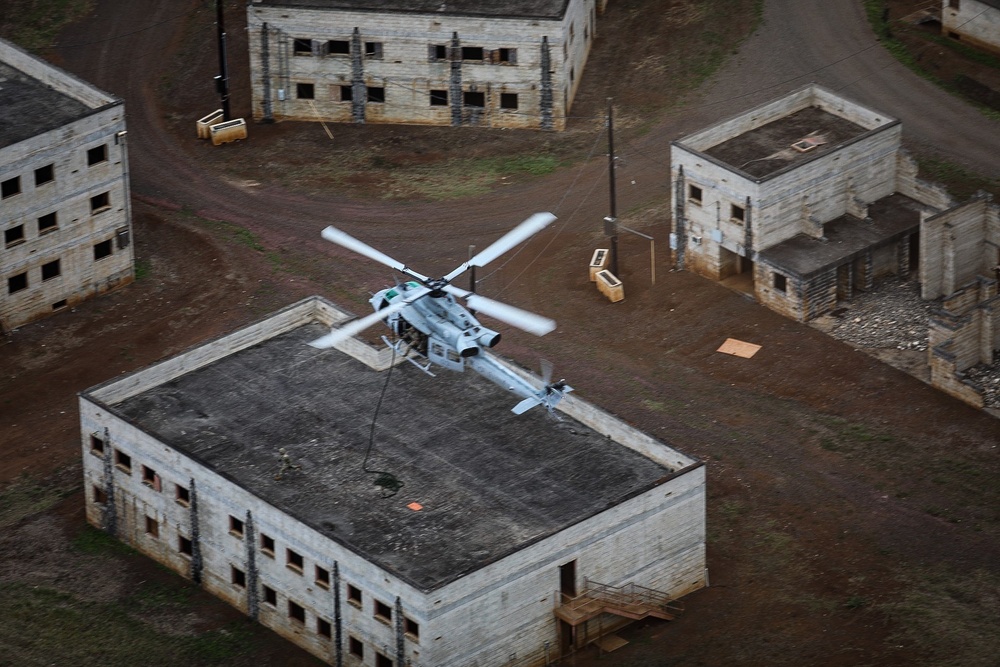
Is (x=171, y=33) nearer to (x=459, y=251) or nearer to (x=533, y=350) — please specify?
(x=459, y=251)

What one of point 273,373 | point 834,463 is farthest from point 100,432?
point 834,463

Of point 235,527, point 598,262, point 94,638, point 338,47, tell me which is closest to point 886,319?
point 598,262

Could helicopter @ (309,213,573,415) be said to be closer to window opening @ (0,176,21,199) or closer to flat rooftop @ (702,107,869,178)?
flat rooftop @ (702,107,869,178)

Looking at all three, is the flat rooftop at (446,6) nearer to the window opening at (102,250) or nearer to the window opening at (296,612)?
the window opening at (102,250)

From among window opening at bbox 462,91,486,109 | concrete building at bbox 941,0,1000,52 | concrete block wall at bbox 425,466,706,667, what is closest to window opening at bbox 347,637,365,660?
concrete block wall at bbox 425,466,706,667

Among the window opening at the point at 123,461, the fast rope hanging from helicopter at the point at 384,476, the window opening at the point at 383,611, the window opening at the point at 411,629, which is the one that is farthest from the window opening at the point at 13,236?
the window opening at the point at 411,629

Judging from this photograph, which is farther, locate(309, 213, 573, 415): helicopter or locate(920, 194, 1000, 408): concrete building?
locate(920, 194, 1000, 408): concrete building

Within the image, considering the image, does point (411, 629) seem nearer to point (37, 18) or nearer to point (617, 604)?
point (617, 604)
